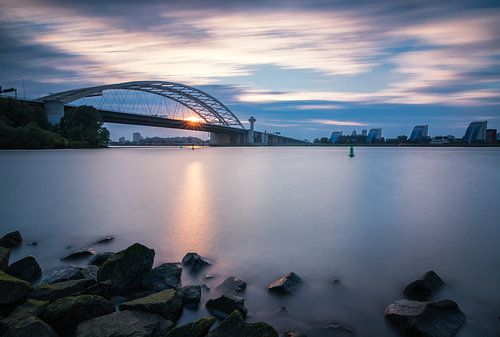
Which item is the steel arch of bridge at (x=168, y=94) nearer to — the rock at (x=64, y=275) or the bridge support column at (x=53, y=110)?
the bridge support column at (x=53, y=110)

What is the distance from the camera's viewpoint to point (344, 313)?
15.4 feet

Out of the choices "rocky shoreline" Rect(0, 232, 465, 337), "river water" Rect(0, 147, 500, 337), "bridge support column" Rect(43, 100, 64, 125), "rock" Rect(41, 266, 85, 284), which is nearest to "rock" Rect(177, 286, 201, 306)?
"rocky shoreline" Rect(0, 232, 465, 337)

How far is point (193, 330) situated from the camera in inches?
144

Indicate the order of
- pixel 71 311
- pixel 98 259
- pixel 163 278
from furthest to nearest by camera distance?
pixel 98 259, pixel 163 278, pixel 71 311

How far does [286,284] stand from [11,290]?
3855mm

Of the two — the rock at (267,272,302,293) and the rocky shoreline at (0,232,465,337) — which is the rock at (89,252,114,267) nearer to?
the rocky shoreline at (0,232,465,337)

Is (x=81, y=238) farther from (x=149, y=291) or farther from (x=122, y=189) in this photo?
(x=122, y=189)

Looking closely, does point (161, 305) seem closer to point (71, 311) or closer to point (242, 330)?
point (71, 311)

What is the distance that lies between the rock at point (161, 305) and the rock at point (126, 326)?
8 cm

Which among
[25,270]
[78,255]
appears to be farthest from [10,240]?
[25,270]

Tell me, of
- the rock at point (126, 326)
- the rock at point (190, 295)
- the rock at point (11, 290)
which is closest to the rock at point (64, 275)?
the rock at point (11, 290)

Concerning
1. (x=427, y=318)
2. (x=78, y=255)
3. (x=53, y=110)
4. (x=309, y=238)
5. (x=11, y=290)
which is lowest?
(x=309, y=238)

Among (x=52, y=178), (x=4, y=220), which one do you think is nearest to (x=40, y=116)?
(x=52, y=178)

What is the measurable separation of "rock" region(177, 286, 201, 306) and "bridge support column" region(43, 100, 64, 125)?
242 feet
